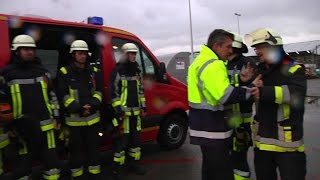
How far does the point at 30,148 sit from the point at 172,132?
3.15m

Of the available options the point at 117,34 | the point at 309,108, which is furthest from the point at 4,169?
the point at 309,108

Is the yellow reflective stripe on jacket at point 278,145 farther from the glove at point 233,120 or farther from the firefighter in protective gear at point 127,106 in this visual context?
the firefighter in protective gear at point 127,106

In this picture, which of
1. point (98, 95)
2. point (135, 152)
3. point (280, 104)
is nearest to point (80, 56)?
point (98, 95)

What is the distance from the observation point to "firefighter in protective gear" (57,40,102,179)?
17.4 ft

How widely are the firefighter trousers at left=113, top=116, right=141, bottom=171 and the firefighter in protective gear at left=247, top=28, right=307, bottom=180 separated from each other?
2769 mm

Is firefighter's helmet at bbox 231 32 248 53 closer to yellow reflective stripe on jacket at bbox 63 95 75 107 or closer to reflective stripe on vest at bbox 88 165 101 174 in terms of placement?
yellow reflective stripe on jacket at bbox 63 95 75 107

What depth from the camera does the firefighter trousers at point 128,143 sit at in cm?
591

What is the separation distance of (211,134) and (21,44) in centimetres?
251

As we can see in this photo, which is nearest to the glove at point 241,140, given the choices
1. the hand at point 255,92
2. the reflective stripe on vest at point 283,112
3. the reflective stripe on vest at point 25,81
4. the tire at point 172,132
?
the reflective stripe on vest at point 283,112

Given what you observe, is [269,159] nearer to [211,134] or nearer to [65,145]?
[211,134]

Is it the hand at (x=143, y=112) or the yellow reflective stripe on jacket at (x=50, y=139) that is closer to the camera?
the yellow reflective stripe on jacket at (x=50, y=139)

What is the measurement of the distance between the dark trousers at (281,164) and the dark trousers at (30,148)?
2.48 meters

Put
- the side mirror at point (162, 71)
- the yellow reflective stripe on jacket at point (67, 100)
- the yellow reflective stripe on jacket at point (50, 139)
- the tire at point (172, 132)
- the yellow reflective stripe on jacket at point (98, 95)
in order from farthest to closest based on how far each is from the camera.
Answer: the tire at point (172, 132), the side mirror at point (162, 71), the yellow reflective stripe on jacket at point (98, 95), the yellow reflective stripe on jacket at point (67, 100), the yellow reflective stripe on jacket at point (50, 139)

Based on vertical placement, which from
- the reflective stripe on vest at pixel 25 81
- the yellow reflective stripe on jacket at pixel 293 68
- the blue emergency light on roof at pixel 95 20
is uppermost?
the blue emergency light on roof at pixel 95 20
